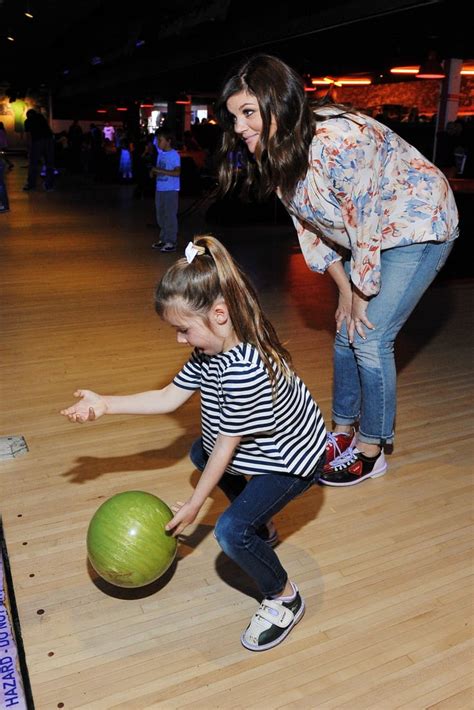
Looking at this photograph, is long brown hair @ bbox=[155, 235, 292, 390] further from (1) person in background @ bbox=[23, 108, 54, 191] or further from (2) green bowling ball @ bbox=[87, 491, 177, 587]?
(1) person in background @ bbox=[23, 108, 54, 191]

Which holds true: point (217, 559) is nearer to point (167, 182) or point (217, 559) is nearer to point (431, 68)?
point (167, 182)

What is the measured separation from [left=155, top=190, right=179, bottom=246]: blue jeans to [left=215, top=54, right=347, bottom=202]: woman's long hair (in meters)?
5.64

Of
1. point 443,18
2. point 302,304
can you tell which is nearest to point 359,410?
point 302,304

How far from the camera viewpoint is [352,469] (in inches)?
104

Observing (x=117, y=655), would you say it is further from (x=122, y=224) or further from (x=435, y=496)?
(x=122, y=224)

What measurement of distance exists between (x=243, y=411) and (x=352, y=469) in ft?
3.64

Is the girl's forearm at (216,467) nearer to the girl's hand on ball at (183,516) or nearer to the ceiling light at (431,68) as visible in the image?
the girl's hand on ball at (183,516)

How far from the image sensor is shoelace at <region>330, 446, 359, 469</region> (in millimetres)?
2654

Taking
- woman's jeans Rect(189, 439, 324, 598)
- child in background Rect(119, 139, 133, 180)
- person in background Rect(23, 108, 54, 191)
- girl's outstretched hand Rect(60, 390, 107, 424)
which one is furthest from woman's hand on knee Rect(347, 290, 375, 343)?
child in background Rect(119, 139, 133, 180)

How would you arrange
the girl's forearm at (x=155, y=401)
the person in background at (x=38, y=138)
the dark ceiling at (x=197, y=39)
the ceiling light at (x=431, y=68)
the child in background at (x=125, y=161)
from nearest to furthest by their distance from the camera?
the girl's forearm at (x=155, y=401), the dark ceiling at (x=197, y=39), the ceiling light at (x=431, y=68), the person in background at (x=38, y=138), the child in background at (x=125, y=161)

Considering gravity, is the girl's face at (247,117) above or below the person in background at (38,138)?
above

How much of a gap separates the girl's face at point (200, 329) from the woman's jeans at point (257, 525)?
38cm

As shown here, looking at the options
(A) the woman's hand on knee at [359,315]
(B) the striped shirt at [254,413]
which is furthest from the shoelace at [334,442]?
(B) the striped shirt at [254,413]

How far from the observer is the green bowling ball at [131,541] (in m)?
1.76
